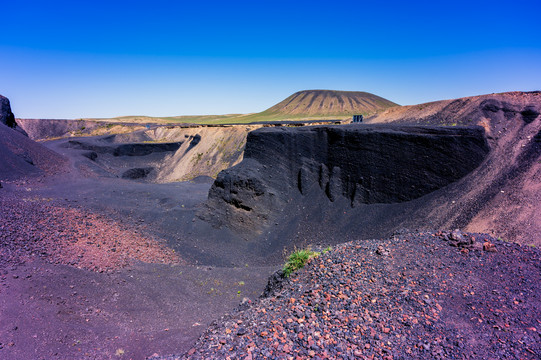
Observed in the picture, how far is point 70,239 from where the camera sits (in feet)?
35.0

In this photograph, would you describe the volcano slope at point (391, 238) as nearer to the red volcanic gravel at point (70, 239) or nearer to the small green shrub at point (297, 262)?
the small green shrub at point (297, 262)

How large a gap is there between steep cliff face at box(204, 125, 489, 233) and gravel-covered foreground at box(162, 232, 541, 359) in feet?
22.6

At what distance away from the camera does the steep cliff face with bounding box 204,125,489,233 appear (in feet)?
42.1

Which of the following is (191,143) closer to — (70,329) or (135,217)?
(135,217)

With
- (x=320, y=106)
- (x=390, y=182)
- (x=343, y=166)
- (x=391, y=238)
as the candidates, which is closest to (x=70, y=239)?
(x=391, y=238)

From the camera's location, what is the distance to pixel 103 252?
10.6m

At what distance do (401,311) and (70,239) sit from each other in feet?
35.2

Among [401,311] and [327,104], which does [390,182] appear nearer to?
[401,311]

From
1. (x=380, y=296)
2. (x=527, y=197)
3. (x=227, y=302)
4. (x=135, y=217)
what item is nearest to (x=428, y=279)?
(x=380, y=296)

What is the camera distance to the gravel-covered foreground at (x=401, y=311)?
13.4 feet

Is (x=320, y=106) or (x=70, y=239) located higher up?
(x=320, y=106)

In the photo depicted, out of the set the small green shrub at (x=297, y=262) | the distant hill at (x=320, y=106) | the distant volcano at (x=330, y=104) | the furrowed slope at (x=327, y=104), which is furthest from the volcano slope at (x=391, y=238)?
the distant volcano at (x=330, y=104)

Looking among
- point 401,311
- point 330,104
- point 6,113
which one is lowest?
point 401,311

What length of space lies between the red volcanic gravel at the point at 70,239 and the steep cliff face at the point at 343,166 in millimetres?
4446
